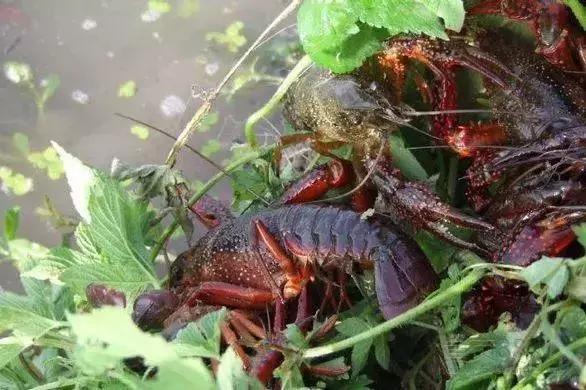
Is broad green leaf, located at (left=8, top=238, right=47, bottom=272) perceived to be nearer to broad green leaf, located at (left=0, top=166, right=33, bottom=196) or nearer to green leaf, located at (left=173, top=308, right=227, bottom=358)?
broad green leaf, located at (left=0, top=166, right=33, bottom=196)

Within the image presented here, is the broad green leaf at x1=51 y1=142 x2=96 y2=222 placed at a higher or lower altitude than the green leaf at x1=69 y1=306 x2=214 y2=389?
lower

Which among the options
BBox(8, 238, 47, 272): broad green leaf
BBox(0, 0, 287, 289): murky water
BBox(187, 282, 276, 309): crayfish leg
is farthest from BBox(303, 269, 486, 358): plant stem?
BBox(0, 0, 287, 289): murky water

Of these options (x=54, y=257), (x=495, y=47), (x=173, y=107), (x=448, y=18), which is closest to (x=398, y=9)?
(x=448, y=18)

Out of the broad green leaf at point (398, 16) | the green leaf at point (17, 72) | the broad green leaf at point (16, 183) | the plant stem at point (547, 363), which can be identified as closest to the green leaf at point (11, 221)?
the broad green leaf at point (16, 183)

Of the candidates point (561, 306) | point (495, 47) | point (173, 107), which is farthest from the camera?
point (173, 107)

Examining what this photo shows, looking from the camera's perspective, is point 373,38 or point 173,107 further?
point 173,107

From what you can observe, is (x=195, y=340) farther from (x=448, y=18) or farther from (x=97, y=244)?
(x=448, y=18)

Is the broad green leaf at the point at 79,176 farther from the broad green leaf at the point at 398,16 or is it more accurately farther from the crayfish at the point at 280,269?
the broad green leaf at the point at 398,16
